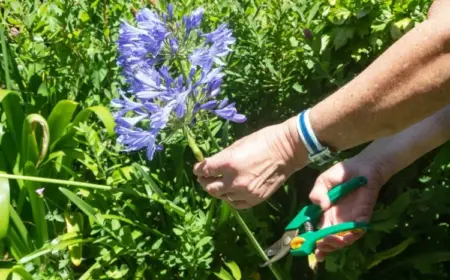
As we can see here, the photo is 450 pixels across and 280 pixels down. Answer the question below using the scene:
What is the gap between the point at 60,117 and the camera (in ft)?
8.54

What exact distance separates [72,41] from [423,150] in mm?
1449

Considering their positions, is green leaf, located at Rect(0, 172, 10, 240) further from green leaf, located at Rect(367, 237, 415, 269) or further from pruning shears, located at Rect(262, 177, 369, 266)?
green leaf, located at Rect(367, 237, 415, 269)

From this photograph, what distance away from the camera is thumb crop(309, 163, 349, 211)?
1803 millimetres

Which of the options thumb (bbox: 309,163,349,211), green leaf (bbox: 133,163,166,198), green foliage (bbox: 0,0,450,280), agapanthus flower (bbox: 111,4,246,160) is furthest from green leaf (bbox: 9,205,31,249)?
thumb (bbox: 309,163,349,211)

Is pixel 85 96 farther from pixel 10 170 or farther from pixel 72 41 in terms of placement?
pixel 10 170

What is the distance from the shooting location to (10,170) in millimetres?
2758

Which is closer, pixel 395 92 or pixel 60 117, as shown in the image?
pixel 395 92

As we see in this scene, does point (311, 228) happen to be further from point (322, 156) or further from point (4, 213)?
point (4, 213)

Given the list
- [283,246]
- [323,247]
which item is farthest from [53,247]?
[323,247]

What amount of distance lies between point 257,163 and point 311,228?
25 centimetres

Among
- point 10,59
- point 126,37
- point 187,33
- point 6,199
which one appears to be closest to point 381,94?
point 187,33

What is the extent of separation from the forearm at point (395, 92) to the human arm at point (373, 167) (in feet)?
0.92

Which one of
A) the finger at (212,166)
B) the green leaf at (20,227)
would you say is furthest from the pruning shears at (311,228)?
the green leaf at (20,227)

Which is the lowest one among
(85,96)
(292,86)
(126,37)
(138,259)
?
(138,259)
